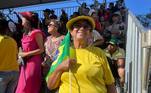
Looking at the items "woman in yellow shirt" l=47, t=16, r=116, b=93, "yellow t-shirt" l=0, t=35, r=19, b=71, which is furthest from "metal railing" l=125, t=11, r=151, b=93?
"yellow t-shirt" l=0, t=35, r=19, b=71

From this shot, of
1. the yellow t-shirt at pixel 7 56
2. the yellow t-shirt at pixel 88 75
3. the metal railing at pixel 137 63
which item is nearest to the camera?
the yellow t-shirt at pixel 88 75

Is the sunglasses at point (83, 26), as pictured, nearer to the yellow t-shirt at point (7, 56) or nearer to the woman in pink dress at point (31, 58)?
the woman in pink dress at point (31, 58)

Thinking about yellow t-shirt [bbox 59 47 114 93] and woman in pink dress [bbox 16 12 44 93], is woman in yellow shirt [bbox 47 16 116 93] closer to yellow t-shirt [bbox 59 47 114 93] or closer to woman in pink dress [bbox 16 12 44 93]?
yellow t-shirt [bbox 59 47 114 93]

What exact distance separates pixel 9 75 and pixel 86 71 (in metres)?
2.66

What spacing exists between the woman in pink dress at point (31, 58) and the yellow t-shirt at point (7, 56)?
0.14 meters

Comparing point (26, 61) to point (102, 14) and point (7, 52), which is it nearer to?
point (7, 52)

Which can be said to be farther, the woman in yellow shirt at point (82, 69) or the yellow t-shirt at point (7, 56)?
the yellow t-shirt at point (7, 56)

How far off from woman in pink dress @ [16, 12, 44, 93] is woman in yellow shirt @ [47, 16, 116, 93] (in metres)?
2.33

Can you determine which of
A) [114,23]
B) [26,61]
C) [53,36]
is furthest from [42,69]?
[114,23]

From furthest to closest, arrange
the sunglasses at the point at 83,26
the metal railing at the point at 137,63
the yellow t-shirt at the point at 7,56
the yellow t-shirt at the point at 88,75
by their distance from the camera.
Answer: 1. the yellow t-shirt at the point at 7,56
2. the metal railing at the point at 137,63
3. the sunglasses at the point at 83,26
4. the yellow t-shirt at the point at 88,75

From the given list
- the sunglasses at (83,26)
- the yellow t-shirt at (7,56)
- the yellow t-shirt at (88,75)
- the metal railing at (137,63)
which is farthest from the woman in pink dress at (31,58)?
the yellow t-shirt at (88,75)

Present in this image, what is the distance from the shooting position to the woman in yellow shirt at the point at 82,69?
4863mm

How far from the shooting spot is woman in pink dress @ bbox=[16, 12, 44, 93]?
736 centimetres

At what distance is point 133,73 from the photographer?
20.3ft
